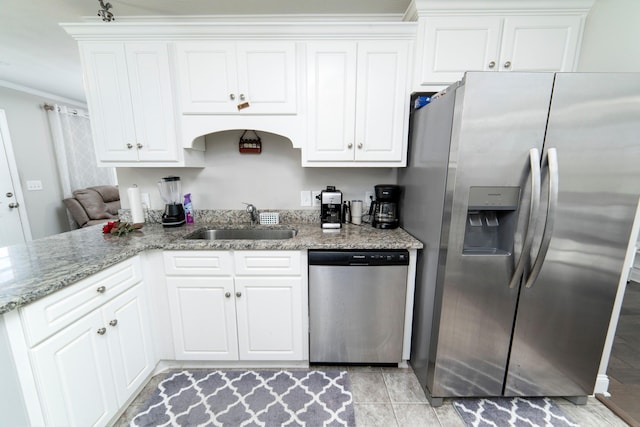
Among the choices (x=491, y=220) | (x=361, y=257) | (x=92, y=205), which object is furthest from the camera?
(x=92, y=205)

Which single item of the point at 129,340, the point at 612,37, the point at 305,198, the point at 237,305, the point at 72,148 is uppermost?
the point at 612,37

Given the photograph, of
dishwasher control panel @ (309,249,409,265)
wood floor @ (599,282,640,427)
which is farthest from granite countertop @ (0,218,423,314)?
wood floor @ (599,282,640,427)

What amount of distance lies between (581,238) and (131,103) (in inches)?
114

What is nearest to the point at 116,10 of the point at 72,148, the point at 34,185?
the point at 34,185

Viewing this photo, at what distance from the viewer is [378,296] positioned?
65.5 inches

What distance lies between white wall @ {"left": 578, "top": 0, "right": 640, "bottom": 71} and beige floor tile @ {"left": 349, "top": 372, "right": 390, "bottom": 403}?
2.42 metres

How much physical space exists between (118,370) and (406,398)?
5.60ft

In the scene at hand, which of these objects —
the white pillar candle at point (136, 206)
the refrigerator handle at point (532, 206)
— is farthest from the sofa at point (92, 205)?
the refrigerator handle at point (532, 206)

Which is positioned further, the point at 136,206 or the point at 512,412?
the point at 136,206

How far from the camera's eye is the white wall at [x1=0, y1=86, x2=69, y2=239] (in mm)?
3508

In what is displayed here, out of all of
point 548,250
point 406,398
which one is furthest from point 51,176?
point 548,250

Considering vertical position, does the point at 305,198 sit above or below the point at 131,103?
below

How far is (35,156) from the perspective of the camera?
3.76 m

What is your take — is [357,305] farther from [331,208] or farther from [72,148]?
[72,148]
